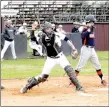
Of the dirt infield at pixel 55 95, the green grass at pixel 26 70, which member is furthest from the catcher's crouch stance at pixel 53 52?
the green grass at pixel 26 70

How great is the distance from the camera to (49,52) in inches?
404

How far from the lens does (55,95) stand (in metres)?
9.99

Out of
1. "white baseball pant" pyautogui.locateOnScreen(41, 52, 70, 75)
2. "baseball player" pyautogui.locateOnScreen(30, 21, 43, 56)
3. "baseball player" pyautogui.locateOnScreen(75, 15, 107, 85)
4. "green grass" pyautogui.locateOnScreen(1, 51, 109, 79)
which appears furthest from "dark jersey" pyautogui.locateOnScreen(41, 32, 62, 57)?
"baseball player" pyautogui.locateOnScreen(30, 21, 43, 56)

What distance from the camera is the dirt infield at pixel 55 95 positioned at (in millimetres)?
8727

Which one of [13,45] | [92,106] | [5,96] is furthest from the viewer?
[13,45]

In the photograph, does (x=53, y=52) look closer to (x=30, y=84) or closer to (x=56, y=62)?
(x=56, y=62)

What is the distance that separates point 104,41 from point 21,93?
758 inches

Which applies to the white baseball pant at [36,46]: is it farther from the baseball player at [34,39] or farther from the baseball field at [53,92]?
the baseball field at [53,92]

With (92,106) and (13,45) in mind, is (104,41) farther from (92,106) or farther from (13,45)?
(92,106)

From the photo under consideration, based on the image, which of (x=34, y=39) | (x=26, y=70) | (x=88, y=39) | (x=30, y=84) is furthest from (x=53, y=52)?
(x=34, y=39)

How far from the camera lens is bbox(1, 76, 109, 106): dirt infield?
8727 mm

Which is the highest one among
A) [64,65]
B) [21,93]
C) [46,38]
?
[46,38]

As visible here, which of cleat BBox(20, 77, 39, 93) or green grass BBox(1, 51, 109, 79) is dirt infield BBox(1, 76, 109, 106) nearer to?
cleat BBox(20, 77, 39, 93)

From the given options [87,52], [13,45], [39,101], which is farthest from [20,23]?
[39,101]
